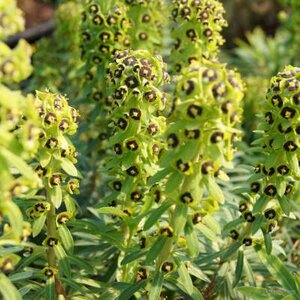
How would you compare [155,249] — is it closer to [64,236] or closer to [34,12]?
[64,236]

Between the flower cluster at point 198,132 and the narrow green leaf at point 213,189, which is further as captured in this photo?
the narrow green leaf at point 213,189

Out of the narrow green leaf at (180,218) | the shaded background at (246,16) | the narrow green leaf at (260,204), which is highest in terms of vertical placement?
the shaded background at (246,16)

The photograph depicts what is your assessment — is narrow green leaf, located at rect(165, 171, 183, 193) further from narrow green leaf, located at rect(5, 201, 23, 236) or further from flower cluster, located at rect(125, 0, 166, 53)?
flower cluster, located at rect(125, 0, 166, 53)

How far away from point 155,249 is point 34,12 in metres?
8.57

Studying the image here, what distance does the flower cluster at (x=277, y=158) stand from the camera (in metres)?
3.53

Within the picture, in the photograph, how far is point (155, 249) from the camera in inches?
139

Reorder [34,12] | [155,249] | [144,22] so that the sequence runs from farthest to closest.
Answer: [34,12], [144,22], [155,249]

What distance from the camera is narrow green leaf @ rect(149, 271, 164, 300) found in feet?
11.6

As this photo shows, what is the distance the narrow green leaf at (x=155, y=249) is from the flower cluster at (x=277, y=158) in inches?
26.6

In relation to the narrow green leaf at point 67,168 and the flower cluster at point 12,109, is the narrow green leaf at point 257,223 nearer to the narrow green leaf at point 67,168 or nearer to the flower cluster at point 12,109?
the narrow green leaf at point 67,168

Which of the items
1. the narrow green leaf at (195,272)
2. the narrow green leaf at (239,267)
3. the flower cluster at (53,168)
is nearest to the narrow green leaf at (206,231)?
the narrow green leaf at (195,272)

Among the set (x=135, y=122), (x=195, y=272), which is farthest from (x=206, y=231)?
(x=135, y=122)

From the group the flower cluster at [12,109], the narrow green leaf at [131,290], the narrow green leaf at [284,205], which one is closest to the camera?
the flower cluster at [12,109]

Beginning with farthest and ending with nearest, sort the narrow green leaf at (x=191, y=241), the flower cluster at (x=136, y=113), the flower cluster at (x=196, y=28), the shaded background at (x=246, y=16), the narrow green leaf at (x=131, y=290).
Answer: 1. the shaded background at (x=246, y=16)
2. the flower cluster at (x=196, y=28)
3. the narrow green leaf at (x=131, y=290)
4. the flower cluster at (x=136, y=113)
5. the narrow green leaf at (x=191, y=241)
